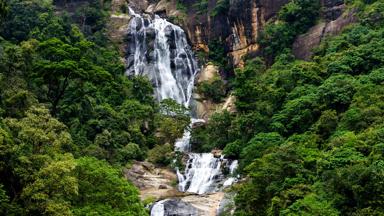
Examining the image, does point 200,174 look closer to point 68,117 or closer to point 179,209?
point 179,209

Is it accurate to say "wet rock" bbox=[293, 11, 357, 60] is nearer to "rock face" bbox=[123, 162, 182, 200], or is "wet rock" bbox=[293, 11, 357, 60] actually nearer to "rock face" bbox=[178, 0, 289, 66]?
"rock face" bbox=[178, 0, 289, 66]

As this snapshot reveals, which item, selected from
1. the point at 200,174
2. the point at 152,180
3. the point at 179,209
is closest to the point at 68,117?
the point at 152,180

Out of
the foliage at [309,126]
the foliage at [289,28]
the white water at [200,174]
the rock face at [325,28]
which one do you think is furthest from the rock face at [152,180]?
the foliage at [289,28]

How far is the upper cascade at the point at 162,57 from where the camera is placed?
58625 mm

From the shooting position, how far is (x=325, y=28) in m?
53.7

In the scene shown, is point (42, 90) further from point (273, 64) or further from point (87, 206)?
point (273, 64)

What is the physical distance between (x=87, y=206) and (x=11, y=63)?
16.7 metres

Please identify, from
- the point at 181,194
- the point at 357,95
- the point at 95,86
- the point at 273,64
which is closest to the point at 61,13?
the point at 95,86

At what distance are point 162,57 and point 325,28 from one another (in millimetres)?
17376

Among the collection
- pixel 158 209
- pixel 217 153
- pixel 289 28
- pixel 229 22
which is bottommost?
pixel 158 209

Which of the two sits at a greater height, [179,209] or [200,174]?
[200,174]

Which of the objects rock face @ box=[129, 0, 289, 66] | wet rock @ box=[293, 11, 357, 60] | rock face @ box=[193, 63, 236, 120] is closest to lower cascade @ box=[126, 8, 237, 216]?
rock face @ box=[193, 63, 236, 120]

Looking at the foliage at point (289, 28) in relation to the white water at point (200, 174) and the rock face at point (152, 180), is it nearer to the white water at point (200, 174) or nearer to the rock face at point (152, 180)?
the white water at point (200, 174)

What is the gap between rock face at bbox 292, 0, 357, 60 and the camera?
52250 millimetres
